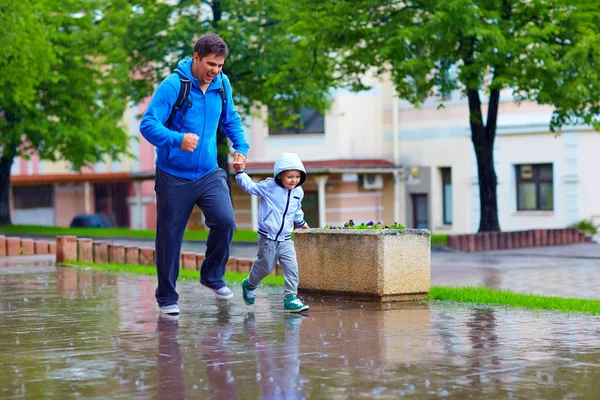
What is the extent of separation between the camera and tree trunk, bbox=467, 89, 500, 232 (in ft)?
93.6

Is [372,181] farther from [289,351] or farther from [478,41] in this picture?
[289,351]

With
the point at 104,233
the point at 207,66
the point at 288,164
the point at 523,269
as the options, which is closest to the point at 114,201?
the point at 104,233

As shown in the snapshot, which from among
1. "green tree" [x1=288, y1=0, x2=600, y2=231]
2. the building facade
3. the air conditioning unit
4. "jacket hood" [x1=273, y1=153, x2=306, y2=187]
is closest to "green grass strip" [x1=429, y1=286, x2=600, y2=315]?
"jacket hood" [x1=273, y1=153, x2=306, y2=187]

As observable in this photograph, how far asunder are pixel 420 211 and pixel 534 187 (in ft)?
17.6

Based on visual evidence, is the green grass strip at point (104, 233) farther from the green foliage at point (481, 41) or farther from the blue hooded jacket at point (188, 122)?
the blue hooded jacket at point (188, 122)

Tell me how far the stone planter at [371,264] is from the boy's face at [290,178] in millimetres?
1210

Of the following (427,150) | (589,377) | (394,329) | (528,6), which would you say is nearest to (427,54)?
(528,6)

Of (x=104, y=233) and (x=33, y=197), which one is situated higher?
(x=33, y=197)

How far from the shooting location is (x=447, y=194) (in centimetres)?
4122

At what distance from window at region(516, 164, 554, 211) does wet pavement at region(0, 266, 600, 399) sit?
2765 cm

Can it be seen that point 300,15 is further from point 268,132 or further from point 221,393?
point 221,393

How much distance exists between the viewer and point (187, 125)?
9516mm

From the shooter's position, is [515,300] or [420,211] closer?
[515,300]

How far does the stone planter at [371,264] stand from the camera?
1109cm
